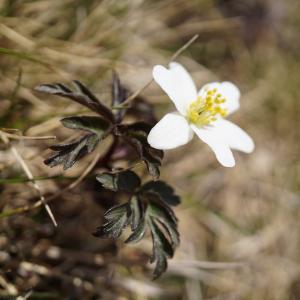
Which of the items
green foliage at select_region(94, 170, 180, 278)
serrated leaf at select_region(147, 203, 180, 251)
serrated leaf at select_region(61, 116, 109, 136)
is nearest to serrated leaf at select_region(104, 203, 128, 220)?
green foliage at select_region(94, 170, 180, 278)

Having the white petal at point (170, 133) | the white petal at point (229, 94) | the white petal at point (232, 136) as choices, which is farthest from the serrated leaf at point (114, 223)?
the white petal at point (229, 94)

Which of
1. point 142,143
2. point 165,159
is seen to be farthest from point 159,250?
point 165,159

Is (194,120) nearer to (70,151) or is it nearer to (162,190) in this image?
(162,190)

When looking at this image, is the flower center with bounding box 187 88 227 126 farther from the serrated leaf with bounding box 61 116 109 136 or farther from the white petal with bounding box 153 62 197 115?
the serrated leaf with bounding box 61 116 109 136

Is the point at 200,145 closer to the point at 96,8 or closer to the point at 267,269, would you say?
the point at 267,269

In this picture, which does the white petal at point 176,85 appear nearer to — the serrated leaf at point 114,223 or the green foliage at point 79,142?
the green foliage at point 79,142

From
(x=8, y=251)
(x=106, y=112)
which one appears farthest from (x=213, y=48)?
(x=8, y=251)
